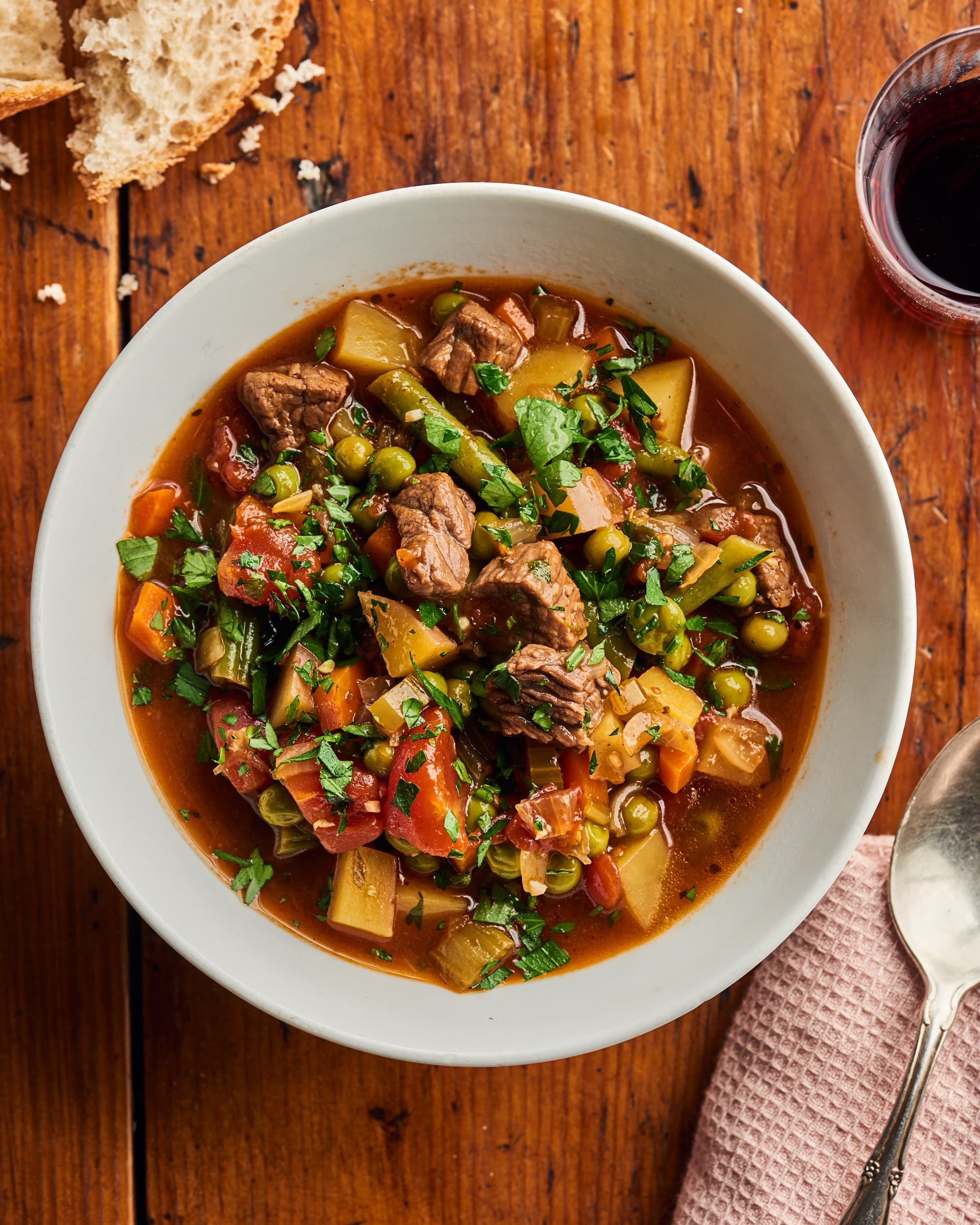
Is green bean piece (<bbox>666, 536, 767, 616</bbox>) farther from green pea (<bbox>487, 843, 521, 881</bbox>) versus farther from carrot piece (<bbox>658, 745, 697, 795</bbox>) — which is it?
green pea (<bbox>487, 843, 521, 881</bbox>)

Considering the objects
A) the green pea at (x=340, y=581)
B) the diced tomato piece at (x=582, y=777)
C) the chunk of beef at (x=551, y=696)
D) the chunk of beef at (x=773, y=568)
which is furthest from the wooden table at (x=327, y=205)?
the chunk of beef at (x=551, y=696)

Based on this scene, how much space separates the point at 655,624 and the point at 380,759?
95 cm

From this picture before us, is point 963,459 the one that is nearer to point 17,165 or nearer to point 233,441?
point 233,441

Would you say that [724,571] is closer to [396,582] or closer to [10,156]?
[396,582]

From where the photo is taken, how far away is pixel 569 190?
3.63 meters

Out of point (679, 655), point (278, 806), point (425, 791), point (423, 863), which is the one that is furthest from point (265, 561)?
point (679, 655)

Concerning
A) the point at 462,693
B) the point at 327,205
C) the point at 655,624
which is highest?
the point at 327,205

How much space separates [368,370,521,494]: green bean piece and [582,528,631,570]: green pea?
301mm

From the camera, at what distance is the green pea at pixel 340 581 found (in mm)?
3168

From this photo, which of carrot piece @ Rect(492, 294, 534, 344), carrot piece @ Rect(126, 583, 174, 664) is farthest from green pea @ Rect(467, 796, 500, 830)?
carrot piece @ Rect(492, 294, 534, 344)

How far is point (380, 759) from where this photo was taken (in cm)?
307

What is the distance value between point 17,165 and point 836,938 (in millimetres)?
4005

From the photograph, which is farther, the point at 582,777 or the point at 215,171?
the point at 215,171

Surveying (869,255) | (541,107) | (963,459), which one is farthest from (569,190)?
(963,459)
